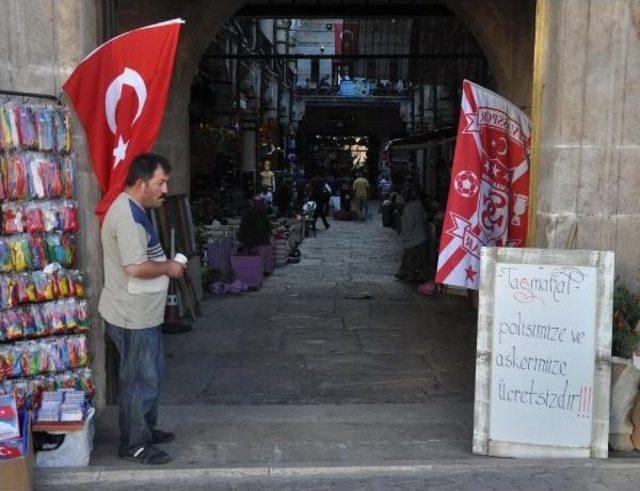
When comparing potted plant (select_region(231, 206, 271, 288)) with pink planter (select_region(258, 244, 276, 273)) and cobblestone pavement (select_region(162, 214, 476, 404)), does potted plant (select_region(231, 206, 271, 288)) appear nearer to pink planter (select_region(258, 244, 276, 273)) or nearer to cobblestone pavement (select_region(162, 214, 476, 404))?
pink planter (select_region(258, 244, 276, 273))

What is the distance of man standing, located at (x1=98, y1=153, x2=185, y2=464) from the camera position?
4414 mm

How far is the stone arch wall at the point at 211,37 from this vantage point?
8.41m

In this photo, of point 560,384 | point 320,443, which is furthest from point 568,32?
point 320,443

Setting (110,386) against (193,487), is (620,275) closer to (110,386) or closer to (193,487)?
(193,487)

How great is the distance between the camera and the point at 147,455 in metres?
4.68

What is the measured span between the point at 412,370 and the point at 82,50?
397 cm

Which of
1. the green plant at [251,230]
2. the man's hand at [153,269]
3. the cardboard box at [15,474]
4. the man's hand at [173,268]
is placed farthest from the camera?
the green plant at [251,230]

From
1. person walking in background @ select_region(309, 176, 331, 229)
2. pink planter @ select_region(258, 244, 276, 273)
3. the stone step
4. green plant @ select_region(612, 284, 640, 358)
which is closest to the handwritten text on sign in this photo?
the stone step

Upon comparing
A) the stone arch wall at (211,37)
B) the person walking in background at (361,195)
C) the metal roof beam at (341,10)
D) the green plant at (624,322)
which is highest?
the metal roof beam at (341,10)

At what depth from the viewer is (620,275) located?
526 centimetres

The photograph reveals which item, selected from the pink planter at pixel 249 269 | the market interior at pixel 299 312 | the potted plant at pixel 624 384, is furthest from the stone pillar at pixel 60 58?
the pink planter at pixel 249 269

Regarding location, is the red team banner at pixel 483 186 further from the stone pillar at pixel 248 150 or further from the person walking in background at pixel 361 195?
the person walking in background at pixel 361 195

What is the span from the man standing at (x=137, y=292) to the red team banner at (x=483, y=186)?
79.6 inches

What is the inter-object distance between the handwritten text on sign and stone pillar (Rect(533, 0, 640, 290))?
2.00 ft
